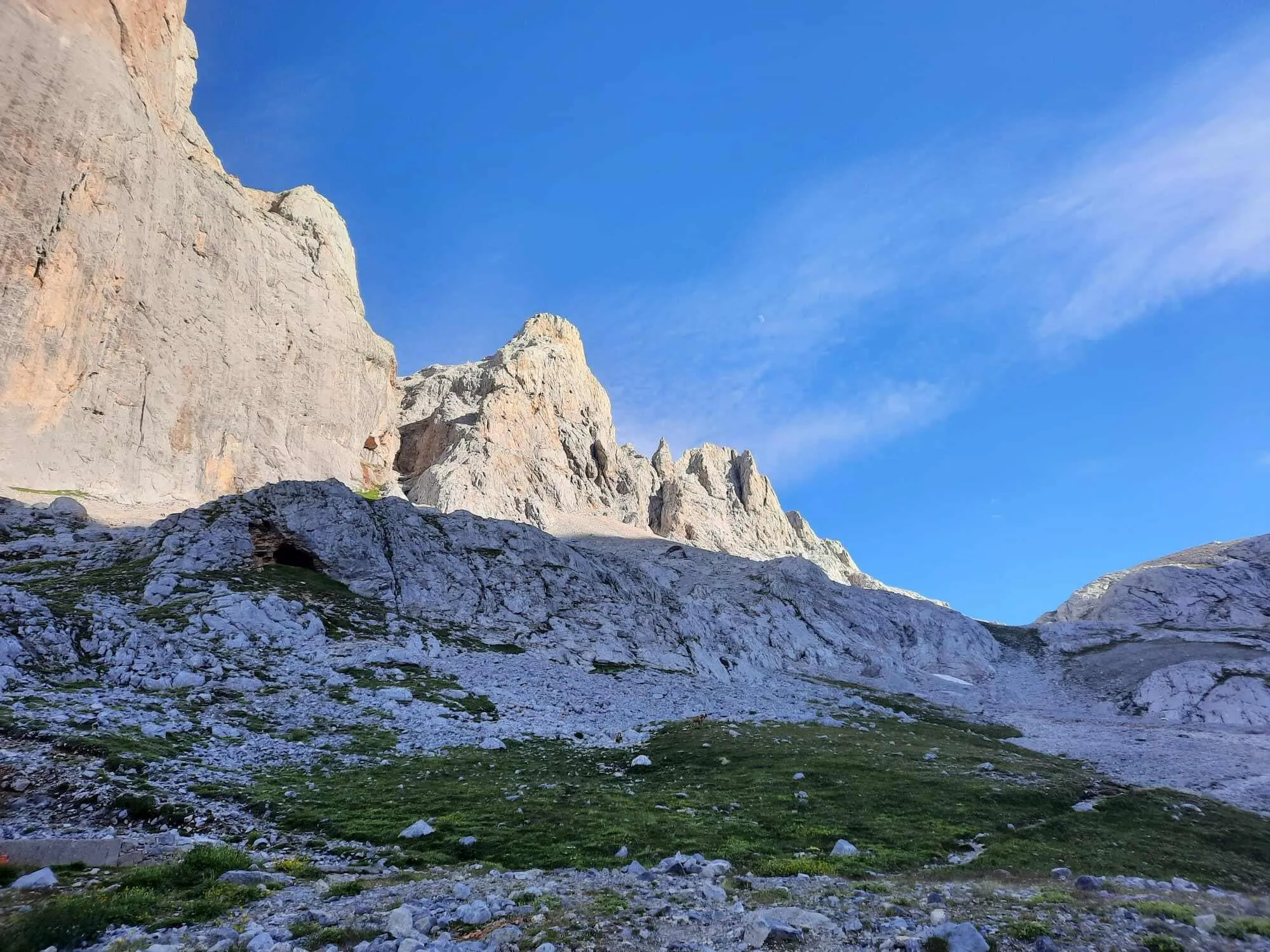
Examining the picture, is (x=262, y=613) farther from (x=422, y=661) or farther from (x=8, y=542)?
(x=8, y=542)

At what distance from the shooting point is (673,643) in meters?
77.4

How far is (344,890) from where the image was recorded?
1275 cm

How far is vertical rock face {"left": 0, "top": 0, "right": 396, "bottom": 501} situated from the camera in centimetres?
8419

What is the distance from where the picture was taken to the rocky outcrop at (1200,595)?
109 m

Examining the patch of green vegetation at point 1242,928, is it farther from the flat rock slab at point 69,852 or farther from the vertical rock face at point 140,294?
the vertical rock face at point 140,294

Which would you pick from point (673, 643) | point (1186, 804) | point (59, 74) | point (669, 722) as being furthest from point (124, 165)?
point (1186, 804)

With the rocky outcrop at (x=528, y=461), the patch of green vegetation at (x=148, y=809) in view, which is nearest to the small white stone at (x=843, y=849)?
the patch of green vegetation at (x=148, y=809)

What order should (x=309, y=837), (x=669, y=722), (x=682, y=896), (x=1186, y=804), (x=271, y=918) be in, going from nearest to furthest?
(x=271, y=918)
(x=682, y=896)
(x=309, y=837)
(x=1186, y=804)
(x=669, y=722)

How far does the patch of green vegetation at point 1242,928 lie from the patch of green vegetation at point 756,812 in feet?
20.3

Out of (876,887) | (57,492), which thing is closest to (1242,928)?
(876,887)

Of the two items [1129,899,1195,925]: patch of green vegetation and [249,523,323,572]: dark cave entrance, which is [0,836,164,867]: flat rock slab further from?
[249,523,323,572]: dark cave entrance

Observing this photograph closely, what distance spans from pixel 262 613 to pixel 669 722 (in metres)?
29.5

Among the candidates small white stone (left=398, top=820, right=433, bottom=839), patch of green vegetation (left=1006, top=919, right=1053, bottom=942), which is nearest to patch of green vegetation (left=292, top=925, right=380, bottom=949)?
small white stone (left=398, top=820, right=433, bottom=839)

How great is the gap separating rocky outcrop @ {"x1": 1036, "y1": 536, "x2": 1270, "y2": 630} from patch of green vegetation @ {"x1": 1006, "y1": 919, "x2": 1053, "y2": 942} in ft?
412
